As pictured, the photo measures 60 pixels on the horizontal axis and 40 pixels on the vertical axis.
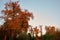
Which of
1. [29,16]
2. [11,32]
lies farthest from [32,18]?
[11,32]

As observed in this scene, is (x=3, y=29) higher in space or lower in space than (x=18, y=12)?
lower

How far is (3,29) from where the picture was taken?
1537 inches

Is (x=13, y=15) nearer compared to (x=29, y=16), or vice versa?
(x=13, y=15)

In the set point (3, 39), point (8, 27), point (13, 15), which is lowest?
point (3, 39)

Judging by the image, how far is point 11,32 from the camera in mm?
40719

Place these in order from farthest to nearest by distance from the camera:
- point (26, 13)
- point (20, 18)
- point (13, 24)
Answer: point (26, 13), point (20, 18), point (13, 24)

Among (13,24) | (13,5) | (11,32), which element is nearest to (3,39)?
(11,32)

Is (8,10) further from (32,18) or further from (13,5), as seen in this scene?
(32,18)

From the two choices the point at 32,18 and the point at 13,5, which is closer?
the point at 13,5

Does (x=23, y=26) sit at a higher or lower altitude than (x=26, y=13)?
lower

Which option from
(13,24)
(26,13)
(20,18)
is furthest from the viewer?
Result: (26,13)

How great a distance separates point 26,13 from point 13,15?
5.37 m

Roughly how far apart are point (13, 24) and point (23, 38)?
5.84 metres

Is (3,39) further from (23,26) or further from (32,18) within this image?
(32,18)
